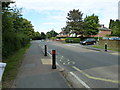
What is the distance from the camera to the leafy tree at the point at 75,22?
50.6 metres

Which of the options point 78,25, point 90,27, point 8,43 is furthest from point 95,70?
point 90,27

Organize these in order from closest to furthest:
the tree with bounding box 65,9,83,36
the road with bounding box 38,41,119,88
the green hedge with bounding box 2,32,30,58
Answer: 1. the road with bounding box 38,41,119,88
2. the green hedge with bounding box 2,32,30,58
3. the tree with bounding box 65,9,83,36

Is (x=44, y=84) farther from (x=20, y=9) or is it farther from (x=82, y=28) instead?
(x=82, y=28)

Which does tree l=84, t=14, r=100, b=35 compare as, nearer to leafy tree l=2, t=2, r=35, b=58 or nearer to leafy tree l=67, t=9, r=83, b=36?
leafy tree l=67, t=9, r=83, b=36

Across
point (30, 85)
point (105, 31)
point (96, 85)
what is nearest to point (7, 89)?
point (30, 85)

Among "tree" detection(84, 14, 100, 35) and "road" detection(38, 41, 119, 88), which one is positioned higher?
"tree" detection(84, 14, 100, 35)

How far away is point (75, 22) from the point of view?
51.1 m

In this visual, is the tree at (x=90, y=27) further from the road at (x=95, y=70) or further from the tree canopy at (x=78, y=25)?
the road at (x=95, y=70)

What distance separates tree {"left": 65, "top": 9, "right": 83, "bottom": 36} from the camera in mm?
50625

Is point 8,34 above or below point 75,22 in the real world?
below

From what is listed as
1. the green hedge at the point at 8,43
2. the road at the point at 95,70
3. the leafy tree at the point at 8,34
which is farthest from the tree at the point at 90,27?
the road at the point at 95,70

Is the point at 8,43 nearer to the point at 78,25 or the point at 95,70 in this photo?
the point at 95,70

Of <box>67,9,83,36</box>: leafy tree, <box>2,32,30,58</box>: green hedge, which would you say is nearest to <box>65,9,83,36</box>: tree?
<box>67,9,83,36</box>: leafy tree

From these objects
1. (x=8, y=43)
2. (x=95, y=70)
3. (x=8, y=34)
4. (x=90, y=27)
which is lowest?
(x=95, y=70)
